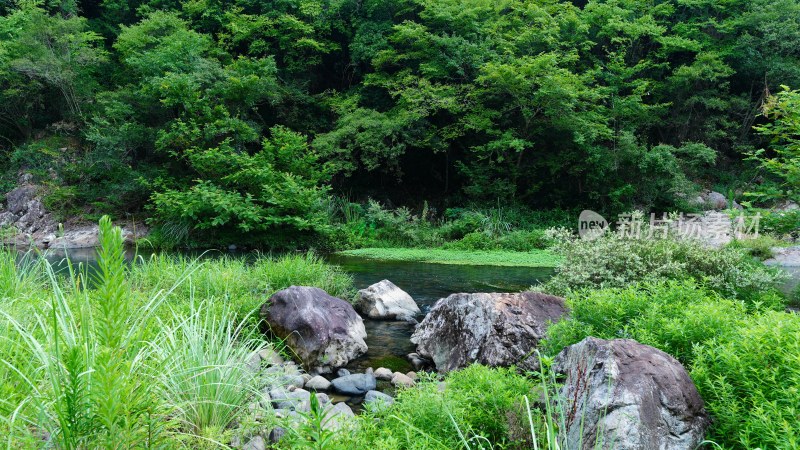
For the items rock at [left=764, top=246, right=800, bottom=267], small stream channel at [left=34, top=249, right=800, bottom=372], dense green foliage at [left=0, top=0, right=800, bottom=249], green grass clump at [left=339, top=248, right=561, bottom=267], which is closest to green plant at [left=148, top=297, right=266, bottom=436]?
small stream channel at [left=34, top=249, right=800, bottom=372]

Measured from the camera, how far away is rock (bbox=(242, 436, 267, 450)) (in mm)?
2592

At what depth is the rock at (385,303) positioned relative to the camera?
6.57m

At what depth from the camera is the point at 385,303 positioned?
21.8 ft

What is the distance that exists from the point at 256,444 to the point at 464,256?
30.9 ft

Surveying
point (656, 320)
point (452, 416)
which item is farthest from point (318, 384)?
point (656, 320)

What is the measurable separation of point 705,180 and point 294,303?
17.5m

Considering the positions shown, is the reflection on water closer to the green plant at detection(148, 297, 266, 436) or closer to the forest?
the forest

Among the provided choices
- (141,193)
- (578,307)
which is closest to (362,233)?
(141,193)

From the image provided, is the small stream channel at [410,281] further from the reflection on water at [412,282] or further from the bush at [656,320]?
the bush at [656,320]

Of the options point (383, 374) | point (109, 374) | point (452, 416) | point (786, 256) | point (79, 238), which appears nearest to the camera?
point (109, 374)

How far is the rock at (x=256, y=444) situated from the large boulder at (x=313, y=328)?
1996mm

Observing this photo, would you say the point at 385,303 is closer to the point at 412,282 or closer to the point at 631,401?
the point at 412,282

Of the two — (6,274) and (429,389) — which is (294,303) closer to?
(6,274)

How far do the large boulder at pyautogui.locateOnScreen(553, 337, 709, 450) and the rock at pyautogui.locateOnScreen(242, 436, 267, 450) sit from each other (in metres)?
1.51
